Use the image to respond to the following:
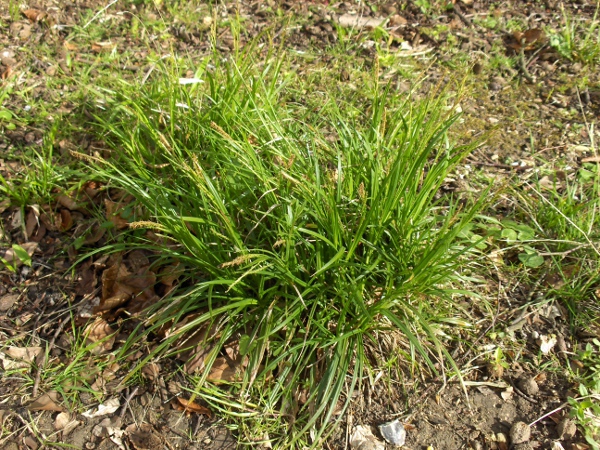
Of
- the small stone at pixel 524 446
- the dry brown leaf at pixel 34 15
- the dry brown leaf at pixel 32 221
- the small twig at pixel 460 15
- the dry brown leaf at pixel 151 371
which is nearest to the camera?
the small stone at pixel 524 446

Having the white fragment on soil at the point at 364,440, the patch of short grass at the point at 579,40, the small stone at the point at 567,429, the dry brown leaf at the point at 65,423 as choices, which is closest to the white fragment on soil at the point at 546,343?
the small stone at the point at 567,429

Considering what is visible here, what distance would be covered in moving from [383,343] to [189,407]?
0.83m

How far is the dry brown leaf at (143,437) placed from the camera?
6.93ft

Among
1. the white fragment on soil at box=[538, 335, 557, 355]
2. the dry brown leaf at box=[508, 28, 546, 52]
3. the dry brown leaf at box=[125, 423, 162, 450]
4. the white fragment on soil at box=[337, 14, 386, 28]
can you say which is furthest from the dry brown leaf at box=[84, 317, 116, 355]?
the dry brown leaf at box=[508, 28, 546, 52]

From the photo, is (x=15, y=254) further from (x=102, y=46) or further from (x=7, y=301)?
(x=102, y=46)

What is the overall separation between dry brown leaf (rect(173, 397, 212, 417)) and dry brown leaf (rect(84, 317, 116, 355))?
0.41 meters

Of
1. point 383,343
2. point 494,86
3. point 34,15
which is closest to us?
point 383,343

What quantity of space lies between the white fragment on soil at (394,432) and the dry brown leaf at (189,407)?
0.68 meters

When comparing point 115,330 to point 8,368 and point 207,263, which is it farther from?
point 207,263

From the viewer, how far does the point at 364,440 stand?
2105 mm

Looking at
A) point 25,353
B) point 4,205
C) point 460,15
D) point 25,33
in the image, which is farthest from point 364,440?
point 25,33

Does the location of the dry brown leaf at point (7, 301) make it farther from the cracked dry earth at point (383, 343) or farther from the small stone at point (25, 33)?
the small stone at point (25, 33)

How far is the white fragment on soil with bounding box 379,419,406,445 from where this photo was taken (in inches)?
83.4

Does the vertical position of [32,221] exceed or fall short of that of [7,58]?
it falls short
